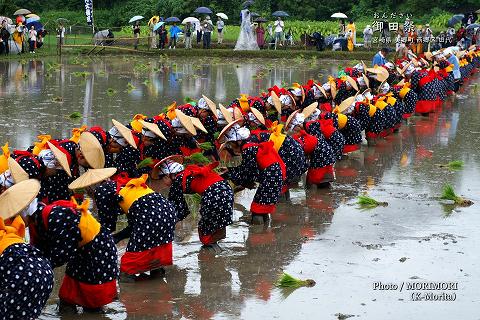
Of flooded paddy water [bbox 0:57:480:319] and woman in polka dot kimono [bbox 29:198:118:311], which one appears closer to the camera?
woman in polka dot kimono [bbox 29:198:118:311]

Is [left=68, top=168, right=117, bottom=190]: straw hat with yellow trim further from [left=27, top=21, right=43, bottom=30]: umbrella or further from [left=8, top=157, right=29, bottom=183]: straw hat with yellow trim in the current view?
[left=27, top=21, right=43, bottom=30]: umbrella

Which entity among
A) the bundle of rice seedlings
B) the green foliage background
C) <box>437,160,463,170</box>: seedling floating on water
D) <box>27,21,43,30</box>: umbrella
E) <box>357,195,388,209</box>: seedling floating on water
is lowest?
<box>357,195,388,209</box>: seedling floating on water

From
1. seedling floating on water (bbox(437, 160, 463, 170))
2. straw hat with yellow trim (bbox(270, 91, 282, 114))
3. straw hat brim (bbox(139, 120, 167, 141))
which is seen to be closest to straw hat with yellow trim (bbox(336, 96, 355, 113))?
straw hat with yellow trim (bbox(270, 91, 282, 114))

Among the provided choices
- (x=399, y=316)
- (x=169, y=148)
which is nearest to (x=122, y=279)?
(x=399, y=316)

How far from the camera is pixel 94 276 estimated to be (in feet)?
17.3

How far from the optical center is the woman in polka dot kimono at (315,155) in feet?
29.1

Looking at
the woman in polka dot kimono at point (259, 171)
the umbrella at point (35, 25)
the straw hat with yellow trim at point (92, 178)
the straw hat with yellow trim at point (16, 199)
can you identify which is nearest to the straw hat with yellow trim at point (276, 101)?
the woman in polka dot kimono at point (259, 171)

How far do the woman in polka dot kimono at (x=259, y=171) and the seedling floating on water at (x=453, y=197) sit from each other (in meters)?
2.02

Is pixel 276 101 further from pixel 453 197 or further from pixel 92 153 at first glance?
pixel 92 153

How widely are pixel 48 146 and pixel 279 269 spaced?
7.31ft

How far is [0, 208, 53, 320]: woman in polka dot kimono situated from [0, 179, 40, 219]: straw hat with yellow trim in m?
0.14

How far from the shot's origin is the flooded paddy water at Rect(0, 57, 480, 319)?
5691 mm

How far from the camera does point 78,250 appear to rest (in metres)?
5.21

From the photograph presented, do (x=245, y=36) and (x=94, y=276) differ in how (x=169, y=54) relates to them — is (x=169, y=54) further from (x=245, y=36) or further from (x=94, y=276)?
(x=94, y=276)
